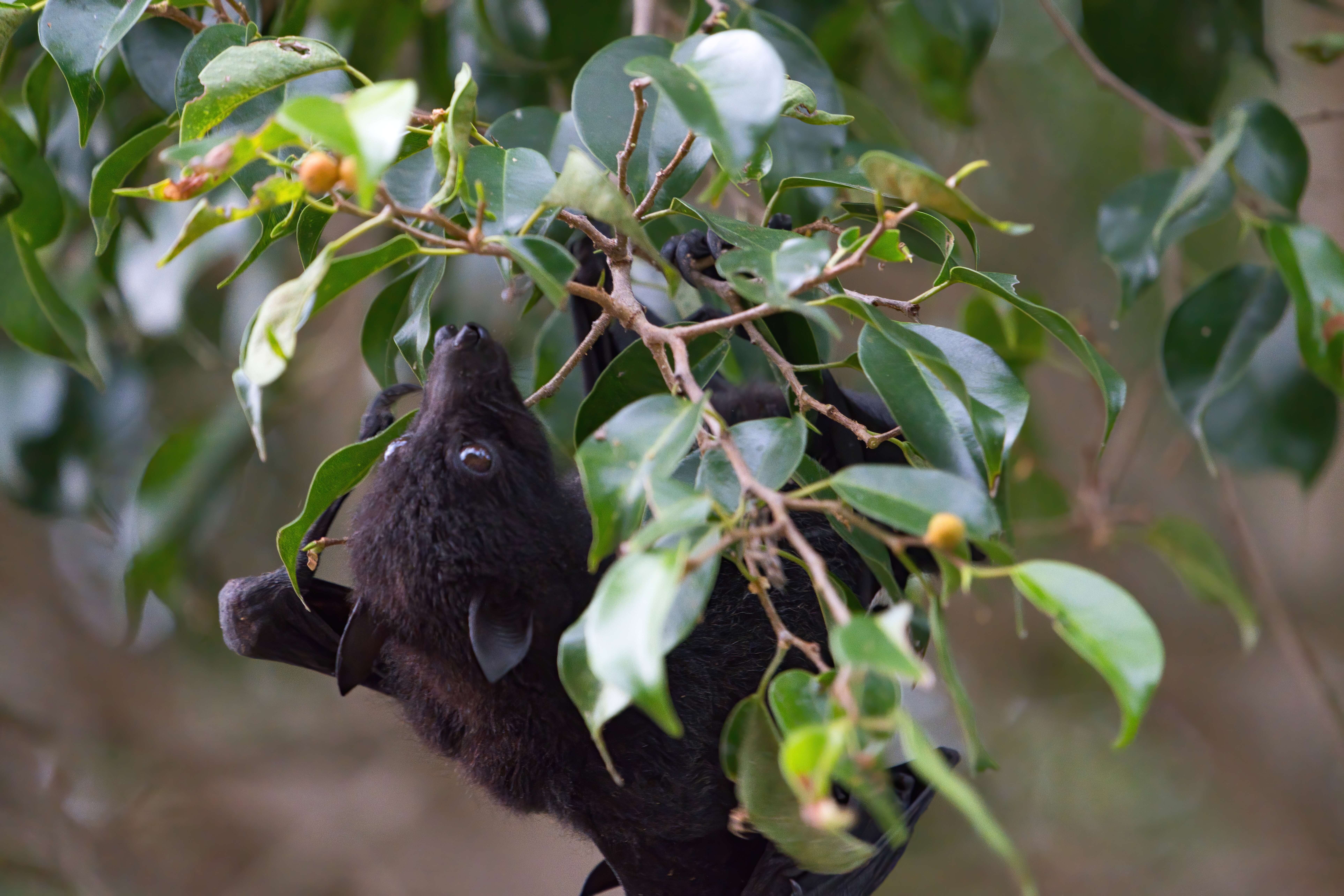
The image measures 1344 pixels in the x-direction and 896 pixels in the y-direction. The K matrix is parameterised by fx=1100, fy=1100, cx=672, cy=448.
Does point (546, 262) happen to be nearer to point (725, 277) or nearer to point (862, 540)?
point (725, 277)

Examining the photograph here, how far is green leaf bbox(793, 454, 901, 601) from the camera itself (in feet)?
2.57

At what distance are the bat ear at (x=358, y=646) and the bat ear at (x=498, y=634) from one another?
10cm

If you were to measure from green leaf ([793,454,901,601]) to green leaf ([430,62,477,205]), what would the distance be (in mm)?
288

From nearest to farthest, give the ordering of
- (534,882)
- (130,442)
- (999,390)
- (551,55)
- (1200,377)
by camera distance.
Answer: (999,390) → (1200,377) → (551,55) → (130,442) → (534,882)

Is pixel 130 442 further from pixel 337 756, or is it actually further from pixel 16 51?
pixel 337 756

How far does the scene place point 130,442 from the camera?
1.98 metres

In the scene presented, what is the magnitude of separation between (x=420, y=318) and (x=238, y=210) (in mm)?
313

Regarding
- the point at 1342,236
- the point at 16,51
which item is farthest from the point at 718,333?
the point at 1342,236

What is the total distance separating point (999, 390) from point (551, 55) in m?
1.00

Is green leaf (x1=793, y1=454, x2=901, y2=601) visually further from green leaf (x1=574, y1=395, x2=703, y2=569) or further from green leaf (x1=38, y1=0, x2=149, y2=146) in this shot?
green leaf (x1=38, y1=0, x2=149, y2=146)

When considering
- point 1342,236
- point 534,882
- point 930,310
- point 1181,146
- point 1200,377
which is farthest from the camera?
point 534,882

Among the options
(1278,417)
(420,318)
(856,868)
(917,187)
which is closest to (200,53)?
(420,318)

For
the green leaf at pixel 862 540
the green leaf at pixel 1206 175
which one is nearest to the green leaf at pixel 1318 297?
the green leaf at pixel 1206 175

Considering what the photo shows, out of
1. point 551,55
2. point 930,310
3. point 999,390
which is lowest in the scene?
point 930,310
